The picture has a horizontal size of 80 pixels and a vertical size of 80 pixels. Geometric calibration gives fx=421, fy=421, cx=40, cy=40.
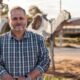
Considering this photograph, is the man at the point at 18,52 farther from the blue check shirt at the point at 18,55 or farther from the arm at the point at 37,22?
the arm at the point at 37,22

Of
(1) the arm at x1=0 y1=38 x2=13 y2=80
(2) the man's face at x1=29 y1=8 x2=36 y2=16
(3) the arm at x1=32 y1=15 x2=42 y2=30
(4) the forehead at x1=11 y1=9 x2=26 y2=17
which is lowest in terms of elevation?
(3) the arm at x1=32 y1=15 x2=42 y2=30

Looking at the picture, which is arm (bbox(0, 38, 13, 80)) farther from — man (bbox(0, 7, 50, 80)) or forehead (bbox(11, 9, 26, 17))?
forehead (bbox(11, 9, 26, 17))

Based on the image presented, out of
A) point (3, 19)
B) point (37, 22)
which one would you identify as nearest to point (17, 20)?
point (37, 22)

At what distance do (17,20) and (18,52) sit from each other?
312 mm

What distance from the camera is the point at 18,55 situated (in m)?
4.11

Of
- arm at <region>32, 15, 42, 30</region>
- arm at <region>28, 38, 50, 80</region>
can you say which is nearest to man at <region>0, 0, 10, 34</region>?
arm at <region>32, 15, 42, 30</region>

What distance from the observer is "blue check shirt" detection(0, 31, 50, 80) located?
411 cm

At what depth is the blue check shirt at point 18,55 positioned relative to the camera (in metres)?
4.11

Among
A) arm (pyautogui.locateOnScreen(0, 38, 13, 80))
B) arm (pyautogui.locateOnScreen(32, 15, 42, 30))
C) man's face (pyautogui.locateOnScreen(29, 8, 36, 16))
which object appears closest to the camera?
arm (pyautogui.locateOnScreen(0, 38, 13, 80))

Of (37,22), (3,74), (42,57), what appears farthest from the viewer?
(37,22)

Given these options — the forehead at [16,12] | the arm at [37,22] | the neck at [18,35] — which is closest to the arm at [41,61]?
the neck at [18,35]

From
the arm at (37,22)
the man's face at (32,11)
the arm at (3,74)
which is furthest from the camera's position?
the man's face at (32,11)

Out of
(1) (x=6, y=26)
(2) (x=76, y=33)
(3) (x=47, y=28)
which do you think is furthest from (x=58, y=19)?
(2) (x=76, y=33)

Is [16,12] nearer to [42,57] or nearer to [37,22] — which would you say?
[42,57]
